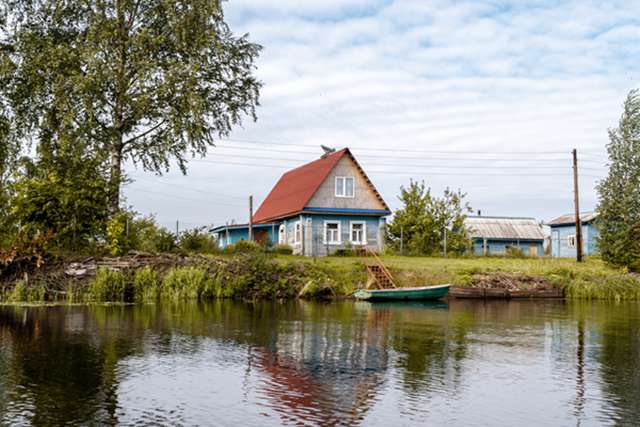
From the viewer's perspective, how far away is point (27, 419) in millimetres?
8250

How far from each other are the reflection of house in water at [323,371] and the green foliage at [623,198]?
25.2 meters

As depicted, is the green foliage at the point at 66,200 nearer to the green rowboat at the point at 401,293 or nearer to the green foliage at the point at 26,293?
the green foliage at the point at 26,293

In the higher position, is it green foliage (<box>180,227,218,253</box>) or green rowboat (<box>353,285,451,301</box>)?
green foliage (<box>180,227,218,253</box>)

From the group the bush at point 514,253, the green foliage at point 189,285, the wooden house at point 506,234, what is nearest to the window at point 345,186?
the bush at point 514,253

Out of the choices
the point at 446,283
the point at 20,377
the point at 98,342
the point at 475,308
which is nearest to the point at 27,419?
the point at 20,377

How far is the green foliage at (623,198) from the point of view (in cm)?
3900

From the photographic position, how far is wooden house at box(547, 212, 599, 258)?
6153cm

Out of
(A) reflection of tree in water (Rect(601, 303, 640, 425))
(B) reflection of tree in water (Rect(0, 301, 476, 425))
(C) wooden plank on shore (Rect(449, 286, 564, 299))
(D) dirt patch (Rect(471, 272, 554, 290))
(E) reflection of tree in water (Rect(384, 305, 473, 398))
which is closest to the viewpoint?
(B) reflection of tree in water (Rect(0, 301, 476, 425))

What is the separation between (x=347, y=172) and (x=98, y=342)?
112ft

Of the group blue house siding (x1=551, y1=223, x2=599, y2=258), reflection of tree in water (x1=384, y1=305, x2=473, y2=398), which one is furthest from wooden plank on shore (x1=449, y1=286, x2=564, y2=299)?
blue house siding (x1=551, y1=223, x2=599, y2=258)

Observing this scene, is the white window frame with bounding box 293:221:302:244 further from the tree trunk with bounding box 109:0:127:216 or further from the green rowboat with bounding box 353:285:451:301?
the green rowboat with bounding box 353:285:451:301

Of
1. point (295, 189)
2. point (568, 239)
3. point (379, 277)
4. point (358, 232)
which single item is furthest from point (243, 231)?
point (568, 239)

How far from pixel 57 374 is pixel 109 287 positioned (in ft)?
56.3

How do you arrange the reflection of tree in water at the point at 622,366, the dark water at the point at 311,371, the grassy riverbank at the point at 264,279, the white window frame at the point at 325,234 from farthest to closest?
1. the white window frame at the point at 325,234
2. the grassy riverbank at the point at 264,279
3. the reflection of tree in water at the point at 622,366
4. the dark water at the point at 311,371
